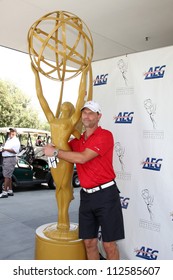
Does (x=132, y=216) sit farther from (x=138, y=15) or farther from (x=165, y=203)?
(x=138, y=15)

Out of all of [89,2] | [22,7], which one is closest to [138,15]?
[89,2]

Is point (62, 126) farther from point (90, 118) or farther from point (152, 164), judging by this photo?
point (152, 164)

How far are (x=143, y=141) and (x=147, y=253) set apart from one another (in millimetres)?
1217

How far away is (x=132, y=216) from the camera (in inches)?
130

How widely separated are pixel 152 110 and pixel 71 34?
2.30 metres

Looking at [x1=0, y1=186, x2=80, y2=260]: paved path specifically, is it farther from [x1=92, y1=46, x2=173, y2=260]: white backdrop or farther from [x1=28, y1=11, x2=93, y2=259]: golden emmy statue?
[x1=92, y1=46, x2=173, y2=260]: white backdrop

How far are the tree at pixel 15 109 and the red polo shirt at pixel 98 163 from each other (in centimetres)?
2256

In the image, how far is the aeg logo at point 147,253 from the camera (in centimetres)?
312

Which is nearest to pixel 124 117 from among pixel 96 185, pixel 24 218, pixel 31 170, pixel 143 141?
pixel 143 141

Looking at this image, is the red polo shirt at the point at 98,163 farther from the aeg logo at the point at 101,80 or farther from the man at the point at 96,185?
the aeg logo at the point at 101,80

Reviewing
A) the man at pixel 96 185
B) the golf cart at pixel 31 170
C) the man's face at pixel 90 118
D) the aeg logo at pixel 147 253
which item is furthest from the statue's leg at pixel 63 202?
the golf cart at pixel 31 170

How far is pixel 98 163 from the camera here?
245cm

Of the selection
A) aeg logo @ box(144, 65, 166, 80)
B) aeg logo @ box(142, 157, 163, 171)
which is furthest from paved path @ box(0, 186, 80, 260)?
aeg logo @ box(144, 65, 166, 80)
